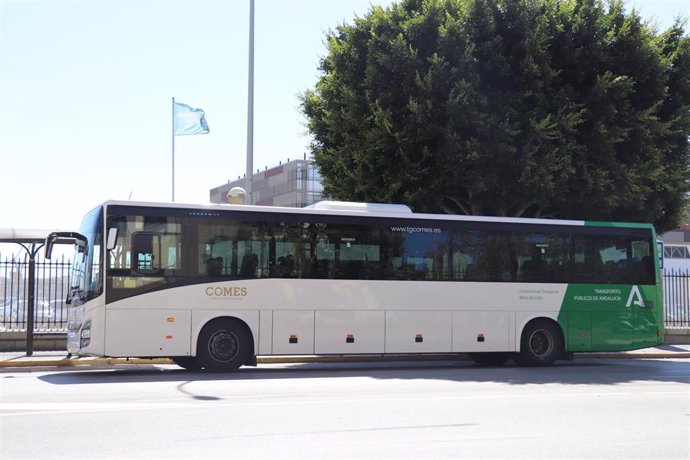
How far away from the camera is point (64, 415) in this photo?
953cm

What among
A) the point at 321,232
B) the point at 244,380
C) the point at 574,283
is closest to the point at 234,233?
the point at 321,232

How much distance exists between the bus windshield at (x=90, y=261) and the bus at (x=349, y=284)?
1.5 inches

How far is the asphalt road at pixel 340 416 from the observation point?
767 centimetres

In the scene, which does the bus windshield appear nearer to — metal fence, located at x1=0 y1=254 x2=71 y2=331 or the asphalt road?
the asphalt road

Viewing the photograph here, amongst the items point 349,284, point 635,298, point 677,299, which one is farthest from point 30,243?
point 677,299

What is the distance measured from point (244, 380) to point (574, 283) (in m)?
8.38

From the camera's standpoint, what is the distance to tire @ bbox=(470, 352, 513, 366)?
19469 millimetres

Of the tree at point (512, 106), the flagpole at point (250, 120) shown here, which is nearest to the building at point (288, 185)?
the flagpole at point (250, 120)

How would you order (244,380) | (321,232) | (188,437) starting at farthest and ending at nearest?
(321,232) < (244,380) < (188,437)

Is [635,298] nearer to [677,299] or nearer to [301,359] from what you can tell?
[677,299]

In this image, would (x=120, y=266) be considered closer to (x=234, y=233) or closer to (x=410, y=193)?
(x=234, y=233)

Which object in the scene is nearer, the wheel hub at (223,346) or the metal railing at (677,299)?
the wheel hub at (223,346)

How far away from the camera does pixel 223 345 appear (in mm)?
15969

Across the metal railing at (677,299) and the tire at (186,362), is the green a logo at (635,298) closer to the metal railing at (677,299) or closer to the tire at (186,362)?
the metal railing at (677,299)
